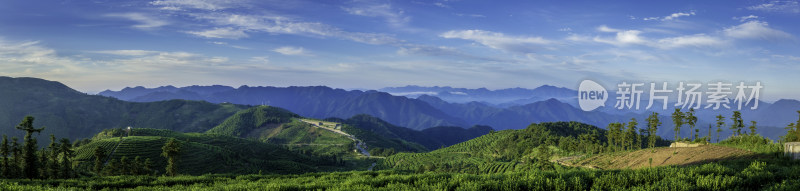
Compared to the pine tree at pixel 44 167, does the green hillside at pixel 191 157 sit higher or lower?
lower

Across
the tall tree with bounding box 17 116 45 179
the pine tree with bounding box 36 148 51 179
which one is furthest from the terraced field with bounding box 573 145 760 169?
the pine tree with bounding box 36 148 51 179

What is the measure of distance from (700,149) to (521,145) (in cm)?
13845

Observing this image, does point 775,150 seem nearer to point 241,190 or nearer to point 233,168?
point 241,190

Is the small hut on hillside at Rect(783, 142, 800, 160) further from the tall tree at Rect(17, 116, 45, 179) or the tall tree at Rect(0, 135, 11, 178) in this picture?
the tall tree at Rect(0, 135, 11, 178)

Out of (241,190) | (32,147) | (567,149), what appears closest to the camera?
(241,190)

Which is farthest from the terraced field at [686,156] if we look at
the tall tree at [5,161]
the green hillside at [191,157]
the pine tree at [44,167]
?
the green hillside at [191,157]

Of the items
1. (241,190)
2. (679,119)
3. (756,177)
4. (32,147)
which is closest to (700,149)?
(679,119)

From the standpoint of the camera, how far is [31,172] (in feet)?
196

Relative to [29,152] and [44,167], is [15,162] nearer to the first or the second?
[44,167]

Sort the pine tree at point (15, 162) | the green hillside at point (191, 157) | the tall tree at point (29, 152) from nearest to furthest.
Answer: the tall tree at point (29, 152)
the pine tree at point (15, 162)
the green hillside at point (191, 157)

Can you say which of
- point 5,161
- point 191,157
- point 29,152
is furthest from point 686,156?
point 191,157

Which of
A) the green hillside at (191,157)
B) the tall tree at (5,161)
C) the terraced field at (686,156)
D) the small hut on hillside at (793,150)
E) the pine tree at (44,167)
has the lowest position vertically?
the green hillside at (191,157)

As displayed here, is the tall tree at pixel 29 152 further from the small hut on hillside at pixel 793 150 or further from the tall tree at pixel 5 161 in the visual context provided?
the small hut on hillside at pixel 793 150

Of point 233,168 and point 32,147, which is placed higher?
point 32,147
